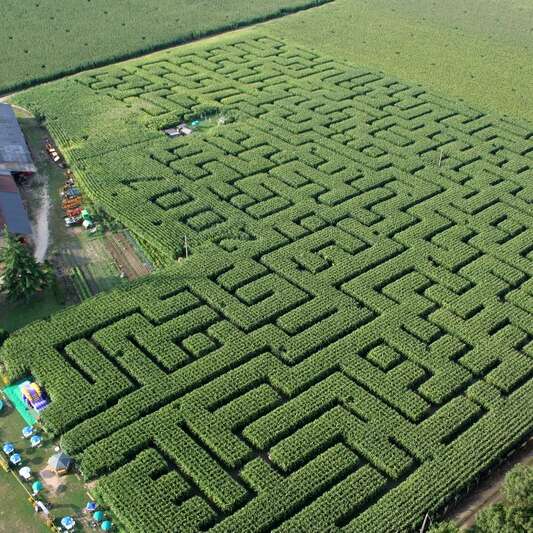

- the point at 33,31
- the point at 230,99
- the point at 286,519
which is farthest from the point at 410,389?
the point at 33,31

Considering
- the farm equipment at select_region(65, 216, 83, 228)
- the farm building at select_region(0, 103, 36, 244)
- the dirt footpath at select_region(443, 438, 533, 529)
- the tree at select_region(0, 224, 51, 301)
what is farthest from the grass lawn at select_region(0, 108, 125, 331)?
the dirt footpath at select_region(443, 438, 533, 529)

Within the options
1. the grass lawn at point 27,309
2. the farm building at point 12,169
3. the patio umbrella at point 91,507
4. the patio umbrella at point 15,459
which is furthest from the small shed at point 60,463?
the farm building at point 12,169

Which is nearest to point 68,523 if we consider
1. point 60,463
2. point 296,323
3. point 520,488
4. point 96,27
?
point 60,463

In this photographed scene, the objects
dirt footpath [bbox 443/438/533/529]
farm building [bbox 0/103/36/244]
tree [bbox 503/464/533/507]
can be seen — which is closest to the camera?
tree [bbox 503/464/533/507]

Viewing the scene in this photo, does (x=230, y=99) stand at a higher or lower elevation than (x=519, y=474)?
higher

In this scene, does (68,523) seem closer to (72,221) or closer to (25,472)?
(25,472)

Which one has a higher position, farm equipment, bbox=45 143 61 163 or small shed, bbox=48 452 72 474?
farm equipment, bbox=45 143 61 163

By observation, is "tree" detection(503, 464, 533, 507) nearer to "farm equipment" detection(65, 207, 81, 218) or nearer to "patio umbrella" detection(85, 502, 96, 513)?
"patio umbrella" detection(85, 502, 96, 513)

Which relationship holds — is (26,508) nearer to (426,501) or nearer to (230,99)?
(426,501)

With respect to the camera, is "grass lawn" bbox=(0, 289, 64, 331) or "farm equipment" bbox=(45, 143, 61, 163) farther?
"farm equipment" bbox=(45, 143, 61, 163)
